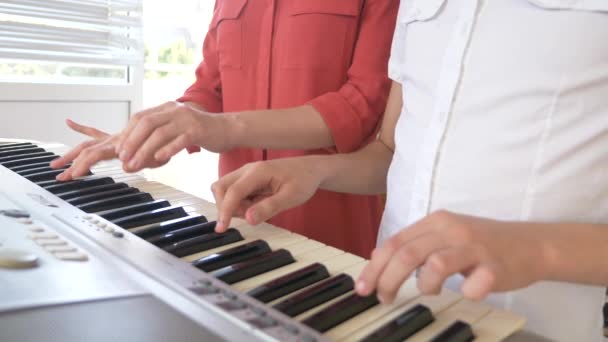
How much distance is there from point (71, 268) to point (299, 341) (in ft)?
0.79

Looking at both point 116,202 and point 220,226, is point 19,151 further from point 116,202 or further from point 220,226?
point 220,226

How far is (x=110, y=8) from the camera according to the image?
2.00m

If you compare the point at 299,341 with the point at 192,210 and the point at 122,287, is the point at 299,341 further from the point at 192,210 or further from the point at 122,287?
the point at 192,210

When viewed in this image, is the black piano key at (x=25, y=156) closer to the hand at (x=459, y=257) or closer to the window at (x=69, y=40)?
the hand at (x=459, y=257)

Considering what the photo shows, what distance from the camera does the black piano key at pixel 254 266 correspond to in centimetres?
52

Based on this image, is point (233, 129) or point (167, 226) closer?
point (167, 226)

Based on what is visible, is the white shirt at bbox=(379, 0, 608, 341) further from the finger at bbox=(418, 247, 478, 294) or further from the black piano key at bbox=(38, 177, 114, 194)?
the black piano key at bbox=(38, 177, 114, 194)

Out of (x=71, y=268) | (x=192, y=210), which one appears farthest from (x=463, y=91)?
(x=71, y=268)

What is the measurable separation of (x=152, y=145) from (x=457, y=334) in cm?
49

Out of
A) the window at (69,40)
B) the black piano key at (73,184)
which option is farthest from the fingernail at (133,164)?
the window at (69,40)

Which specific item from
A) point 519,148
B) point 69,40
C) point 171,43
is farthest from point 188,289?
point 171,43

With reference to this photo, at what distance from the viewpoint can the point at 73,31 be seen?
193 centimetres

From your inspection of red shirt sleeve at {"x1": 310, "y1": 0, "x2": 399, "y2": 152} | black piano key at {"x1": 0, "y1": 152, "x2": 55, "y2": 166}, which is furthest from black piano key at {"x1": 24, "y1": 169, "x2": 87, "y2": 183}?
red shirt sleeve at {"x1": 310, "y1": 0, "x2": 399, "y2": 152}

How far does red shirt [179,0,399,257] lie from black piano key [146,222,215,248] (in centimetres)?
39
